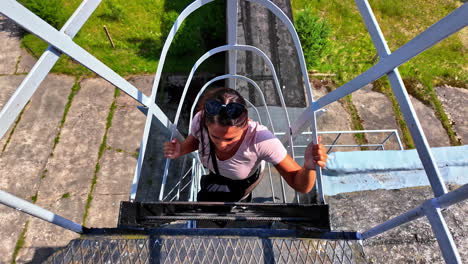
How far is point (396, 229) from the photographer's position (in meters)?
2.83

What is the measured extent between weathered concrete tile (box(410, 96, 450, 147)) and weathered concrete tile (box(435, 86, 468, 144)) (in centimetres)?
37

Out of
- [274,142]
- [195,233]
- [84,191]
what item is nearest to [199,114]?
[274,142]

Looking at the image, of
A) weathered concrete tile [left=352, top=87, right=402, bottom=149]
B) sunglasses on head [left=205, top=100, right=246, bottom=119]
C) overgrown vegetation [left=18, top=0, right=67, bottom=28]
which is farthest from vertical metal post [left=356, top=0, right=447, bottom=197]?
overgrown vegetation [left=18, top=0, right=67, bottom=28]

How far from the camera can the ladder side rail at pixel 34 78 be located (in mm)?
1371

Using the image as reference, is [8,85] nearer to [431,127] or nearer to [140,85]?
[140,85]

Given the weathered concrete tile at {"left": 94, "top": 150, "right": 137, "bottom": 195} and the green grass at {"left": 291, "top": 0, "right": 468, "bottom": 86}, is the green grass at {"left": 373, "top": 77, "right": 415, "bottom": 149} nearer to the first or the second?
the green grass at {"left": 291, "top": 0, "right": 468, "bottom": 86}

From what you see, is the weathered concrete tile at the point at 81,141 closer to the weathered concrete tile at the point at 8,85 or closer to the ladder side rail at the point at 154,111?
the weathered concrete tile at the point at 8,85

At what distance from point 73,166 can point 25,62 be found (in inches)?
134

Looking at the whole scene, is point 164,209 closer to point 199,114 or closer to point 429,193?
point 199,114

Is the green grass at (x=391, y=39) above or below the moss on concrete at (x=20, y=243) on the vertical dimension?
above

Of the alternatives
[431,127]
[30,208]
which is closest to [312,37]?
[431,127]

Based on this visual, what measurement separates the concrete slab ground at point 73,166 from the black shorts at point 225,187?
3.35 metres

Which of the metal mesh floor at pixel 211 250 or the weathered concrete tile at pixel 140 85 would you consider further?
the weathered concrete tile at pixel 140 85

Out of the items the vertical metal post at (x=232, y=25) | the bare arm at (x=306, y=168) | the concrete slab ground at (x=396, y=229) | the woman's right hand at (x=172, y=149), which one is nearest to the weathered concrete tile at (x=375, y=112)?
the concrete slab ground at (x=396, y=229)
